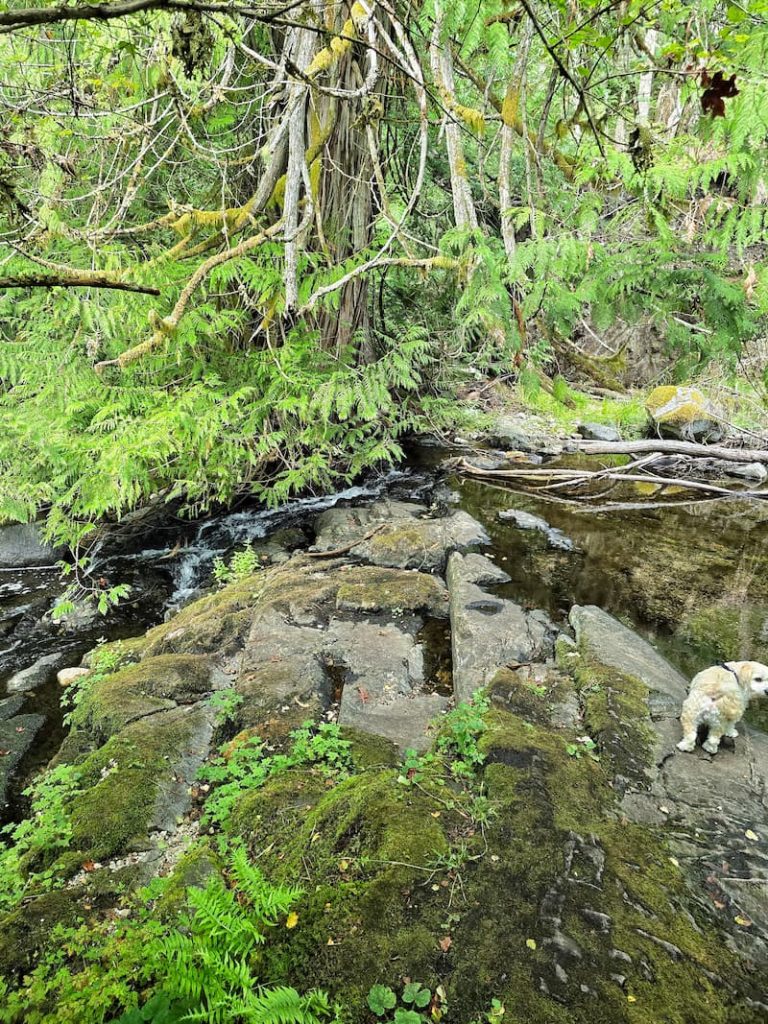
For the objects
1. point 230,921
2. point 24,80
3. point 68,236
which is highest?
point 24,80

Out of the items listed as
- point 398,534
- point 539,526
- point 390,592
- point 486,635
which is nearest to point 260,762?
point 486,635

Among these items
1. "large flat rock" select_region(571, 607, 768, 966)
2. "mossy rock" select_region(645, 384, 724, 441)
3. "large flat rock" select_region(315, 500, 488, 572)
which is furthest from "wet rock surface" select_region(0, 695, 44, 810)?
"mossy rock" select_region(645, 384, 724, 441)

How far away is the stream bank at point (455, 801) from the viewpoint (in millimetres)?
2145

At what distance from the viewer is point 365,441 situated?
902 centimetres

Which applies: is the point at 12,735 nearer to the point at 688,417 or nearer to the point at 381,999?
the point at 381,999

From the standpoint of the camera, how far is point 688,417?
11.2 m

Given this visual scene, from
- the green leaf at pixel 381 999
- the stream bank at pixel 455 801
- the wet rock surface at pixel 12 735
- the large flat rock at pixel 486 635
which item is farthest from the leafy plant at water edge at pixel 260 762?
the wet rock surface at pixel 12 735

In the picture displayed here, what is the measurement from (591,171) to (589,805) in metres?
4.04

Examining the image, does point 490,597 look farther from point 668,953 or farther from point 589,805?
point 668,953

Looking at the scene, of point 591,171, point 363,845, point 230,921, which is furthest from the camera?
point 591,171

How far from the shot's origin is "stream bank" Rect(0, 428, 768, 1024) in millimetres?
2145

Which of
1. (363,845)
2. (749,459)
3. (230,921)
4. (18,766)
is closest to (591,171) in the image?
(749,459)

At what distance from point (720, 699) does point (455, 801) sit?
5.71 ft

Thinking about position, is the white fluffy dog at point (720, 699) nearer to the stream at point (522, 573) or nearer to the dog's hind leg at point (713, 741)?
the dog's hind leg at point (713, 741)
